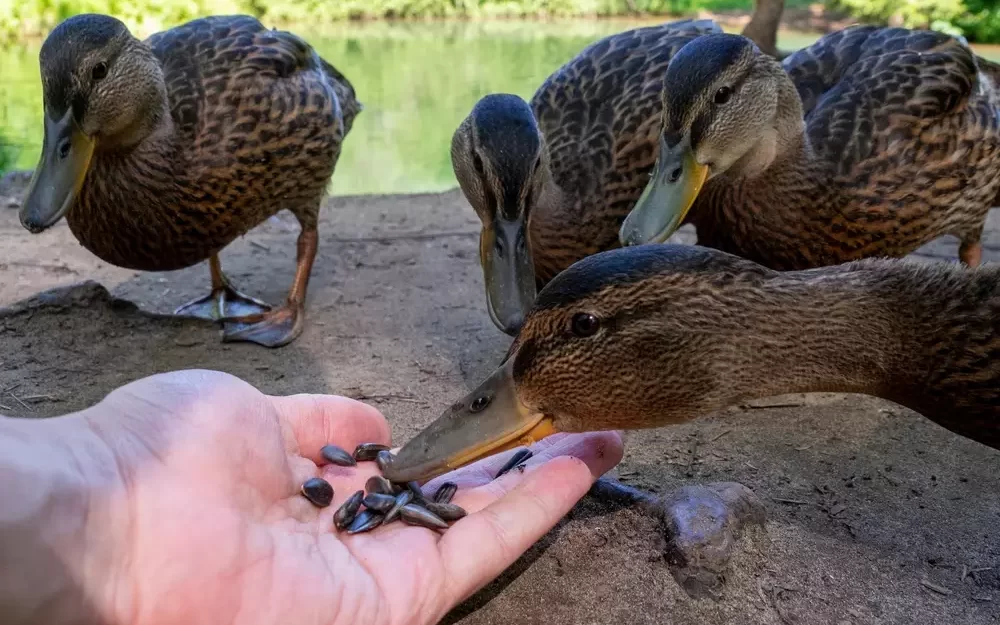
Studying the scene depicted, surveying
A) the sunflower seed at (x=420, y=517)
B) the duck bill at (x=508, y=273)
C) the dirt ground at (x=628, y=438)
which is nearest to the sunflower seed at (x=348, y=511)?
the sunflower seed at (x=420, y=517)

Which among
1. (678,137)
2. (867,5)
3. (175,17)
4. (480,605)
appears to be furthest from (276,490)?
(867,5)

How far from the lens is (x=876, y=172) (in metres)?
3.06

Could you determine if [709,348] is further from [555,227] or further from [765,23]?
[765,23]

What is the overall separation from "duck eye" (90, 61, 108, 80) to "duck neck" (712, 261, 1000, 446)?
8.79 feet

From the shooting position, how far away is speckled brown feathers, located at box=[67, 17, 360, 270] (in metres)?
3.54

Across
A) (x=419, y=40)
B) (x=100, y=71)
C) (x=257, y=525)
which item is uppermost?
(x=100, y=71)

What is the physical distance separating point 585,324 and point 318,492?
815mm

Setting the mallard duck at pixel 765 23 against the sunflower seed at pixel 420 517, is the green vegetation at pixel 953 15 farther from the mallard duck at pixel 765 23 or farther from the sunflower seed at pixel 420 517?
the sunflower seed at pixel 420 517

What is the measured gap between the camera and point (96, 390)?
10.7 feet

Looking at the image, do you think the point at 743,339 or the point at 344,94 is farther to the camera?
the point at 344,94

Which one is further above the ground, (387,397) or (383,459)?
(383,459)

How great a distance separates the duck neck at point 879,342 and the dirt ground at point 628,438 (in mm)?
466

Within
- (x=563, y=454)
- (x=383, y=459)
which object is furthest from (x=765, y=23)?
(x=383, y=459)

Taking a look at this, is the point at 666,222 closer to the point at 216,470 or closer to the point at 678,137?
the point at 678,137
